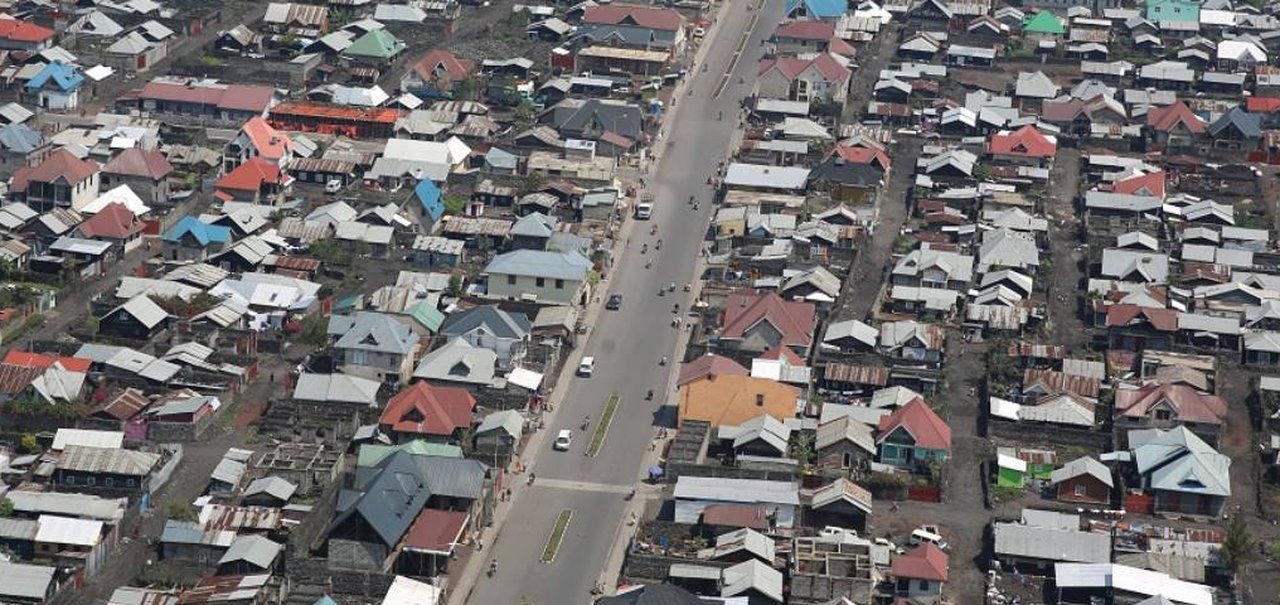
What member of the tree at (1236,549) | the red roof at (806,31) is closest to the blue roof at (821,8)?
the red roof at (806,31)

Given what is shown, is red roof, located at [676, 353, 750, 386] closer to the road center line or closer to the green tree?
the road center line

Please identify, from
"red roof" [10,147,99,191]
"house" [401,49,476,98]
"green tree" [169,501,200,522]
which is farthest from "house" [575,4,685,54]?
"green tree" [169,501,200,522]

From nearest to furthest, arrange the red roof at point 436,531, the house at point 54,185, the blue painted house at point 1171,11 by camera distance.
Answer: the red roof at point 436,531 → the house at point 54,185 → the blue painted house at point 1171,11

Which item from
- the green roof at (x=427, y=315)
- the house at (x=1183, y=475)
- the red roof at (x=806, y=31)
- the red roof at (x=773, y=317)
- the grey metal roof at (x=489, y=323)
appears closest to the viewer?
the house at (x=1183, y=475)

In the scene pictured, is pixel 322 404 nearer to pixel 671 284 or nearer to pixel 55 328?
pixel 55 328

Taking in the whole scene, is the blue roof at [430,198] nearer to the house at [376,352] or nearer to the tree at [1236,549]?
the house at [376,352]

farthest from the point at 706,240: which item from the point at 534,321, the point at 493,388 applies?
the point at 493,388
